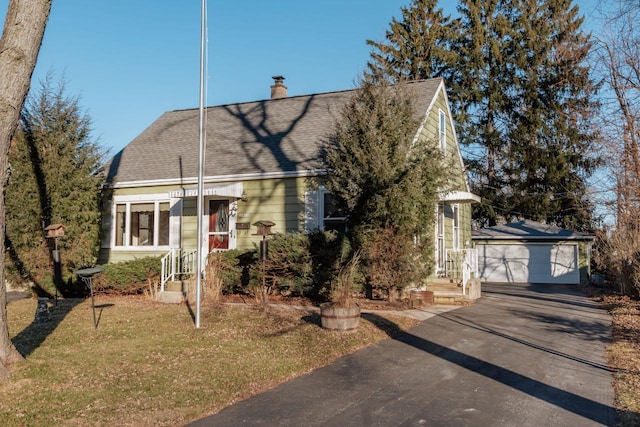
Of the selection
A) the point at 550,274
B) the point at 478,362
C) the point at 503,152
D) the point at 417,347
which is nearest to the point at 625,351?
the point at 478,362

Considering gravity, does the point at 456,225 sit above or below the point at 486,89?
below

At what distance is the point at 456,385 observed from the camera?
23.2 ft

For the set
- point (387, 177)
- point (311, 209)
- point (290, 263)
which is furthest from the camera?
point (311, 209)

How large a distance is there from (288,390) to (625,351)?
6047 mm

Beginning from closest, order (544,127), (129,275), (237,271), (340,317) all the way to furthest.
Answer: (340,317) → (237,271) → (129,275) → (544,127)

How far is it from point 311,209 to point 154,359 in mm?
8282

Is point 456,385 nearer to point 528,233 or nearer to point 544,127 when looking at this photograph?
point 528,233

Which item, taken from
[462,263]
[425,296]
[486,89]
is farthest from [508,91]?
[425,296]

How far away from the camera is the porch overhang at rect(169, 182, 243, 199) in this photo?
1509 cm

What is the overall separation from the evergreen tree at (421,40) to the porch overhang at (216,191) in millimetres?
26100

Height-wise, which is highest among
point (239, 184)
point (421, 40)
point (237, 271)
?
point (421, 40)

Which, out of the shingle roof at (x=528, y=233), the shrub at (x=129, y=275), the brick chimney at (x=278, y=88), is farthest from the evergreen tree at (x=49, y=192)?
the shingle roof at (x=528, y=233)

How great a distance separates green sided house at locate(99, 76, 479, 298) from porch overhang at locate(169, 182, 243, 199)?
34mm

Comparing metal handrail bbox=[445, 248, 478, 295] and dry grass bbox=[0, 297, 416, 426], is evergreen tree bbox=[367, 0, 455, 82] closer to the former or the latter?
metal handrail bbox=[445, 248, 478, 295]
